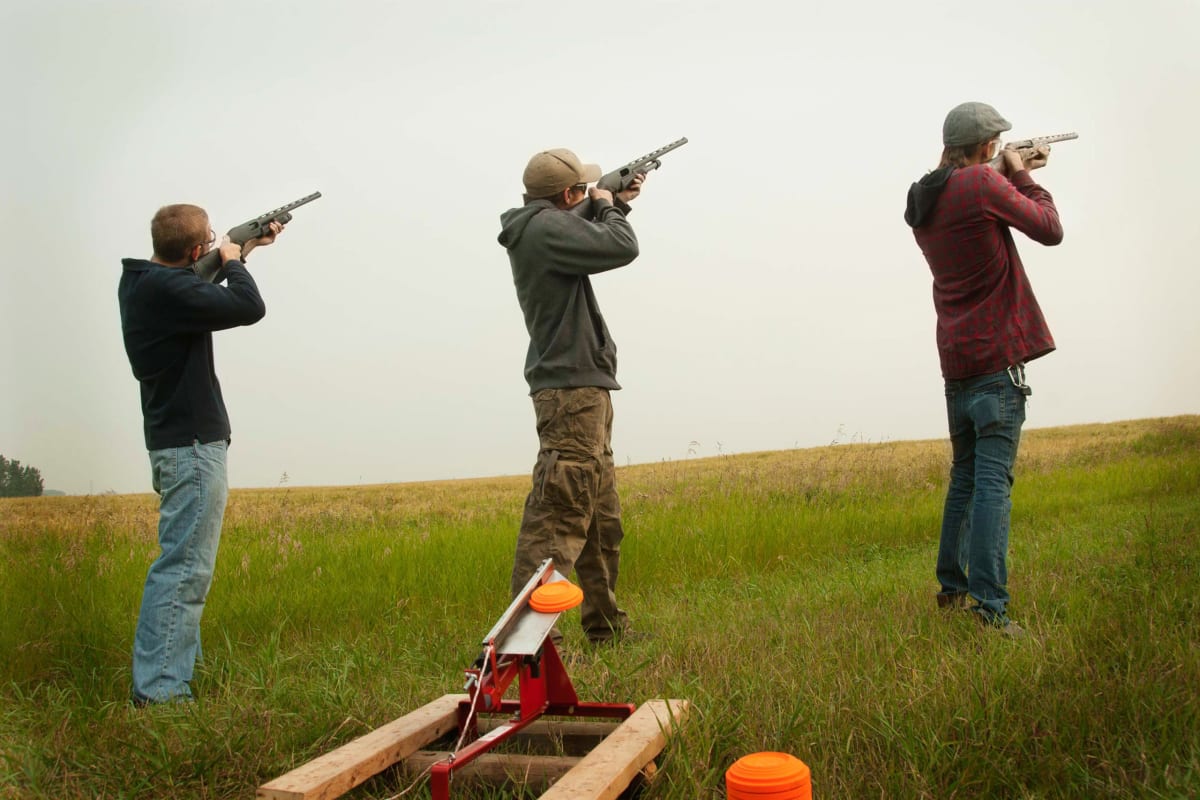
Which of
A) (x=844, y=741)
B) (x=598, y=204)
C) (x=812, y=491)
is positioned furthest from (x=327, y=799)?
(x=812, y=491)

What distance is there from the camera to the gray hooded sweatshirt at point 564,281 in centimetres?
463

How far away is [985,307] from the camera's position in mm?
4715

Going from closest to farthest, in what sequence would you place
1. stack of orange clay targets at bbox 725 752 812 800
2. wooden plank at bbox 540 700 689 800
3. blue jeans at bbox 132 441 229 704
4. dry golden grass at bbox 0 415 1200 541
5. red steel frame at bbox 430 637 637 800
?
stack of orange clay targets at bbox 725 752 812 800
wooden plank at bbox 540 700 689 800
red steel frame at bbox 430 637 637 800
blue jeans at bbox 132 441 229 704
dry golden grass at bbox 0 415 1200 541

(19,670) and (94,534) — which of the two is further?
(94,534)

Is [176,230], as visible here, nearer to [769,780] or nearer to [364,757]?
[364,757]

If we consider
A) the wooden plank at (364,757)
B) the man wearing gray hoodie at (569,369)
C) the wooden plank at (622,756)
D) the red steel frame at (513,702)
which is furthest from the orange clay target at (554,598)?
the man wearing gray hoodie at (569,369)

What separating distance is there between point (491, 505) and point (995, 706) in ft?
30.1

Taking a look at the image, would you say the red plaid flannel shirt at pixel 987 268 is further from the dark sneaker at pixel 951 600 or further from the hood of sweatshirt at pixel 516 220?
the hood of sweatshirt at pixel 516 220

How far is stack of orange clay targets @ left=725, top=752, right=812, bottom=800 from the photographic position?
2342 millimetres

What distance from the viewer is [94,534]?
22.9ft

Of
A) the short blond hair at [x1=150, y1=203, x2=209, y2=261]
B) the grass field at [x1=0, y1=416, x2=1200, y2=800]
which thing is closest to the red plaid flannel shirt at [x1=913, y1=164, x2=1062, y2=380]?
the grass field at [x1=0, y1=416, x2=1200, y2=800]

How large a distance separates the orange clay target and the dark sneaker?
8.40 ft

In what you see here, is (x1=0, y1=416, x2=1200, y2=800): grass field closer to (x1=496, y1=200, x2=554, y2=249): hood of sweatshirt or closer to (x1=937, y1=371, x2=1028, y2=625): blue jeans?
→ (x1=937, y1=371, x2=1028, y2=625): blue jeans

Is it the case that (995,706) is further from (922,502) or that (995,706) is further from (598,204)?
(922,502)
